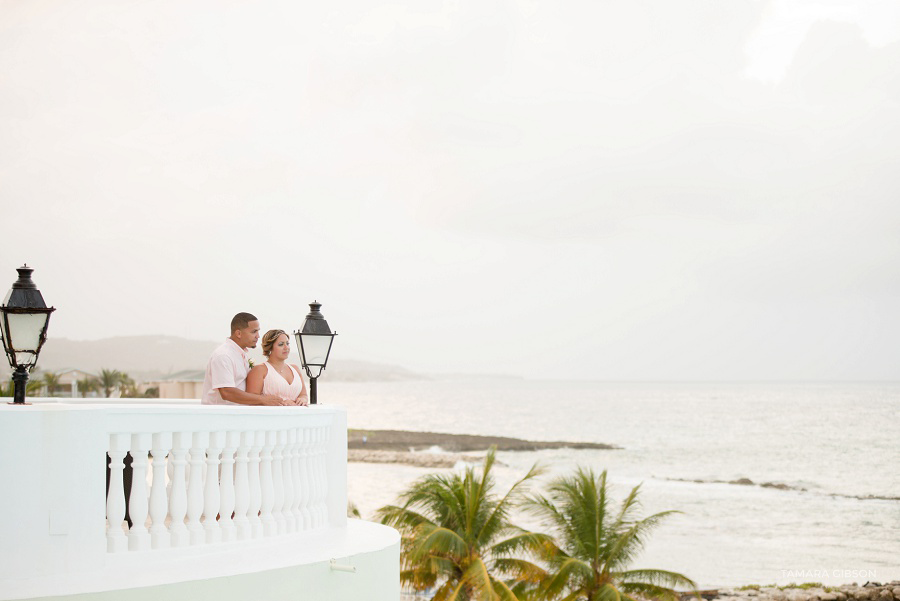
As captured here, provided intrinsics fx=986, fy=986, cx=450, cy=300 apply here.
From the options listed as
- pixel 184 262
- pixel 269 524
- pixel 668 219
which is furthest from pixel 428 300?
pixel 269 524

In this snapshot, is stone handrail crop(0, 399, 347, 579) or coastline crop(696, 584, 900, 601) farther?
coastline crop(696, 584, 900, 601)

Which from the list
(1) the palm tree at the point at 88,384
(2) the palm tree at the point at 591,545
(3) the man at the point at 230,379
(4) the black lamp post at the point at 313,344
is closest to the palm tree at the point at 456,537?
(2) the palm tree at the point at 591,545

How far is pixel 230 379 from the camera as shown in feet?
23.6

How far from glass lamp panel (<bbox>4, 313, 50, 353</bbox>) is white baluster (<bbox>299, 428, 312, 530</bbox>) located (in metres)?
1.83

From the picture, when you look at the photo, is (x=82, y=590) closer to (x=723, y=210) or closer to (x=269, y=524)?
(x=269, y=524)

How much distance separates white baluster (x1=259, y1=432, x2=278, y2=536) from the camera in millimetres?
6465

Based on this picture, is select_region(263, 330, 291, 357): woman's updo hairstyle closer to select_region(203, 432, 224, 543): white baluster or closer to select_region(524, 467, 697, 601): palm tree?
select_region(203, 432, 224, 543): white baluster

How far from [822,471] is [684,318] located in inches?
661

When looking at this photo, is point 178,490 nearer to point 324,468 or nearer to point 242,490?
point 242,490

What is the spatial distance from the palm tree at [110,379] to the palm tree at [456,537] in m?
59.0

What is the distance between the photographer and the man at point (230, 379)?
7.08 meters

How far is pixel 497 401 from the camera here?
13000 centimetres

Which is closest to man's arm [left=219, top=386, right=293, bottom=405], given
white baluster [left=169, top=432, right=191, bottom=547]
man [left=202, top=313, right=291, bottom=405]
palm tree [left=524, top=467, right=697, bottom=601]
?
man [left=202, top=313, right=291, bottom=405]

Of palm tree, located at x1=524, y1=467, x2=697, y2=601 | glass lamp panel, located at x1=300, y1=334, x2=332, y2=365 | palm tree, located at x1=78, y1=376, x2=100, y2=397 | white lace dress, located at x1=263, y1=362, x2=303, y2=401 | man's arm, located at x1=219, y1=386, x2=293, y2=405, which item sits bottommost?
palm tree, located at x1=524, y1=467, x2=697, y2=601
